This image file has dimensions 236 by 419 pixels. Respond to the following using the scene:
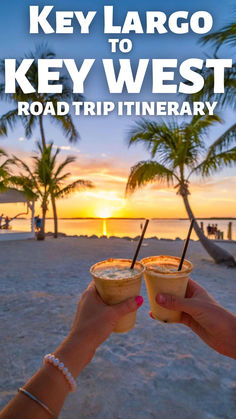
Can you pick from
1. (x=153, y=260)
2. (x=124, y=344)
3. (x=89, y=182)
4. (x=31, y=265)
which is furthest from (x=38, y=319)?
(x=89, y=182)

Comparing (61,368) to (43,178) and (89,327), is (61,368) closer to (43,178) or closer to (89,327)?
(89,327)

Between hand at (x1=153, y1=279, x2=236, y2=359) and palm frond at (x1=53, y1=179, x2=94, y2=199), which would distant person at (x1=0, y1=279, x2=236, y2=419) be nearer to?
hand at (x1=153, y1=279, x2=236, y2=359)

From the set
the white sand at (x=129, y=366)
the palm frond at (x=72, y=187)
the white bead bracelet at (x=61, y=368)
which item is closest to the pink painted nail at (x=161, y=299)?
the white bead bracelet at (x=61, y=368)

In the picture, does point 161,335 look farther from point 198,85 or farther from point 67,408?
point 198,85

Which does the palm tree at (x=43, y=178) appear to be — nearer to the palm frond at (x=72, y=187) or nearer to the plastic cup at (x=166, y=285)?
the palm frond at (x=72, y=187)

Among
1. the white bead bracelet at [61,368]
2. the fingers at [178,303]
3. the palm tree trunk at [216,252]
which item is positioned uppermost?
the fingers at [178,303]

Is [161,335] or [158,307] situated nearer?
[158,307]

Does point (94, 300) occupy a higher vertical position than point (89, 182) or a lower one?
lower

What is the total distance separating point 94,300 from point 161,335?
2601 mm

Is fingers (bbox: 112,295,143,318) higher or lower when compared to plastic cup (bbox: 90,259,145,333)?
lower

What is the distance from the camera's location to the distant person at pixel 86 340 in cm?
104

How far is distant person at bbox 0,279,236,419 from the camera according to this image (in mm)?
1035

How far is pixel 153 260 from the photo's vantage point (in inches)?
80.4

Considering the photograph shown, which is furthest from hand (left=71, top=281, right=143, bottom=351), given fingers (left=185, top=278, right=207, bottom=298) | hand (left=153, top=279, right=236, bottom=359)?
fingers (left=185, top=278, right=207, bottom=298)
